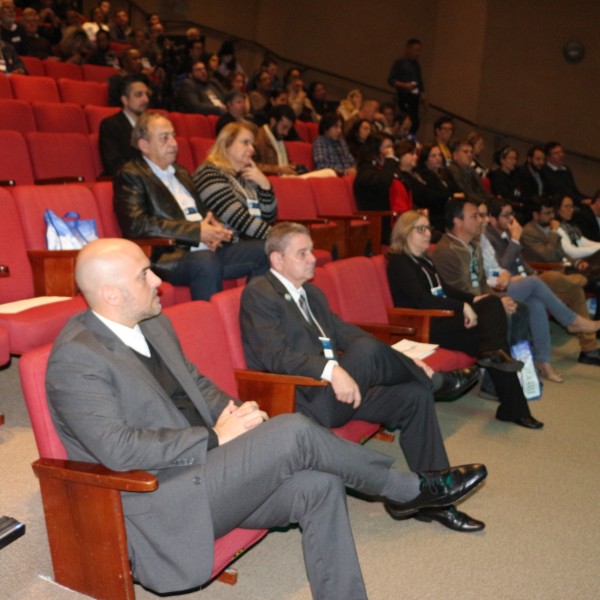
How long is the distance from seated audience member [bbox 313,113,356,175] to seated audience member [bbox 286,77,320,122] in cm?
192

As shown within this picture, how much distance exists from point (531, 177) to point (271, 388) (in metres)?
5.44

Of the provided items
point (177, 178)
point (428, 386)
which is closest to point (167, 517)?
point (428, 386)

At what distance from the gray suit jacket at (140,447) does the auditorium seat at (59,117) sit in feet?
11.1

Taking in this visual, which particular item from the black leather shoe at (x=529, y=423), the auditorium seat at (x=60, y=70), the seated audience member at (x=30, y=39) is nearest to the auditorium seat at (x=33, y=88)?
the auditorium seat at (x=60, y=70)

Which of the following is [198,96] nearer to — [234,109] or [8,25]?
[234,109]

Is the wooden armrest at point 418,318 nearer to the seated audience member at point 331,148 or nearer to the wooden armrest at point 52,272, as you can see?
the wooden armrest at point 52,272

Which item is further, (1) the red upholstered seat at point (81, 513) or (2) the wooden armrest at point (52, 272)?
(2) the wooden armrest at point (52, 272)

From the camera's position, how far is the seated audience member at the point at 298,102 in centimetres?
771

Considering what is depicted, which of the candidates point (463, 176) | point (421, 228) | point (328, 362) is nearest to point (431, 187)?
point (463, 176)

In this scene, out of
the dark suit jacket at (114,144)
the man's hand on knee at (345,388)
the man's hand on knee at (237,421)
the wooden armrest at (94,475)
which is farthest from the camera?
the dark suit jacket at (114,144)

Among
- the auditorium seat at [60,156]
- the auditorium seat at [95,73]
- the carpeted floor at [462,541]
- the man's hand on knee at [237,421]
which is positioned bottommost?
the carpeted floor at [462,541]

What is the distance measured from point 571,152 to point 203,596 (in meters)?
8.29

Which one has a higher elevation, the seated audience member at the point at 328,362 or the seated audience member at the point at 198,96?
the seated audience member at the point at 198,96

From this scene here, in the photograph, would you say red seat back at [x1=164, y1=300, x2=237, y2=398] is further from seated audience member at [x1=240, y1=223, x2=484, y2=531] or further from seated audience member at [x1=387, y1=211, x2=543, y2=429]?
seated audience member at [x1=387, y1=211, x2=543, y2=429]
